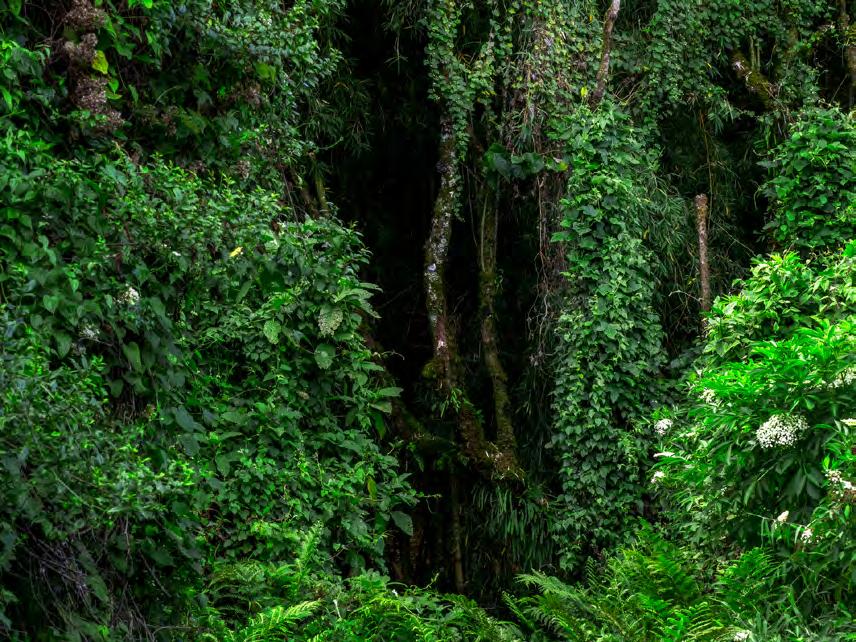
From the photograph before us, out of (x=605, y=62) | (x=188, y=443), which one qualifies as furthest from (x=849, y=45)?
(x=188, y=443)

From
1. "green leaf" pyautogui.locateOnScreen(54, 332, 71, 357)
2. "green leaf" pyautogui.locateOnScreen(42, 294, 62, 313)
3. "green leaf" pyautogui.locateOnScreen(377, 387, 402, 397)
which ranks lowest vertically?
"green leaf" pyautogui.locateOnScreen(377, 387, 402, 397)

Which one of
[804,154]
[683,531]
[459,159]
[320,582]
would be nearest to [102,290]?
[320,582]

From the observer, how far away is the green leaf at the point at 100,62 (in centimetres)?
450

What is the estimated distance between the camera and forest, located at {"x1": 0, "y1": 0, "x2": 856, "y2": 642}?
4195 mm

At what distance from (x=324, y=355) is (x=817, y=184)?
13.9 ft

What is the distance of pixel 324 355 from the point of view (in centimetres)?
721

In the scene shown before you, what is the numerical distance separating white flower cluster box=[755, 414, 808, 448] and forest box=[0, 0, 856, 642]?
0.05ft

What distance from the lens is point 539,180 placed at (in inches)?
356

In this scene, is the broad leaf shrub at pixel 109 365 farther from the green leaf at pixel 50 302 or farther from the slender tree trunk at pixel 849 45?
the slender tree trunk at pixel 849 45

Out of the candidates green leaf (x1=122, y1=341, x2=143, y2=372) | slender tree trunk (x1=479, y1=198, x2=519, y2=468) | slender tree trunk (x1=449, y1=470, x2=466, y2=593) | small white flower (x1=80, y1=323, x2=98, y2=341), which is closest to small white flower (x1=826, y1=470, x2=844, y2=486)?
green leaf (x1=122, y1=341, x2=143, y2=372)

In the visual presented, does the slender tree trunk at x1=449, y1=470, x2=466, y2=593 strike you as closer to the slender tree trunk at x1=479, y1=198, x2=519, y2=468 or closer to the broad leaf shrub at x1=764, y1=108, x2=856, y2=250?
the slender tree trunk at x1=479, y1=198, x2=519, y2=468

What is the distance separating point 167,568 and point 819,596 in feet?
9.77

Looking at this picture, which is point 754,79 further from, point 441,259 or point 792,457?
point 792,457

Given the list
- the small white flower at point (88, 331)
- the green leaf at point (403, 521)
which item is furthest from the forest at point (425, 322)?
the green leaf at point (403, 521)
